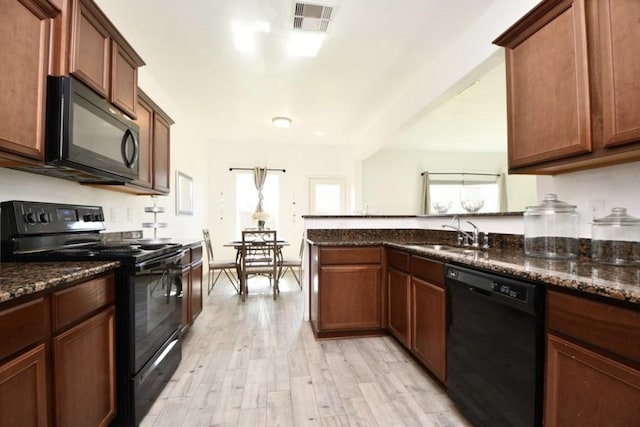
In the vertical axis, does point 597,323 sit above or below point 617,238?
below

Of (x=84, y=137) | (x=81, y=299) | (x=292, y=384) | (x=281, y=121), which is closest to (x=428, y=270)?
(x=292, y=384)

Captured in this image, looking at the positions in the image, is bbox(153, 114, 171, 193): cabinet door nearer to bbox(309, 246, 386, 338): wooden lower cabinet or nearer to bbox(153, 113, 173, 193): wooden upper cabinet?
bbox(153, 113, 173, 193): wooden upper cabinet

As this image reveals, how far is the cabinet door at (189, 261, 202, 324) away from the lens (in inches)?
108

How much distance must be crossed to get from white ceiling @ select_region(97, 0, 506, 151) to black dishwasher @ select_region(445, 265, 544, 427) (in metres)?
1.91

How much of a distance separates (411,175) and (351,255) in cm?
415

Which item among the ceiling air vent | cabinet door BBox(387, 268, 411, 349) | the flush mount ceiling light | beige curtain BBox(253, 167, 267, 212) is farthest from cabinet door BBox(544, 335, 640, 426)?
beige curtain BBox(253, 167, 267, 212)

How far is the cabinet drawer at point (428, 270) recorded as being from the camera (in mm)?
1841

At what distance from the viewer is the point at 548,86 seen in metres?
1.48

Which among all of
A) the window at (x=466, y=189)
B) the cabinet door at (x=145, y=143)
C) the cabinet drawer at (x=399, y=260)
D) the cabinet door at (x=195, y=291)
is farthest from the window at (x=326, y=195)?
the cabinet door at (x=145, y=143)

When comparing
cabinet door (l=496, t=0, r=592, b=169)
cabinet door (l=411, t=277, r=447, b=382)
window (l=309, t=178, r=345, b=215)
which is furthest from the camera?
window (l=309, t=178, r=345, b=215)

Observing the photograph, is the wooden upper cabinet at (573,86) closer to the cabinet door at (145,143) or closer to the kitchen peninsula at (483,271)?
the kitchen peninsula at (483,271)

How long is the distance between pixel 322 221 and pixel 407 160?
378 cm

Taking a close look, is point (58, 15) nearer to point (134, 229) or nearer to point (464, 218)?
point (134, 229)

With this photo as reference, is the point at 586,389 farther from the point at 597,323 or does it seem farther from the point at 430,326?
the point at 430,326
